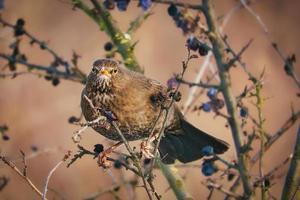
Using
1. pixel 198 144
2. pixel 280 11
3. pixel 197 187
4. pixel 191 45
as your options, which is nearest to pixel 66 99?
pixel 197 187

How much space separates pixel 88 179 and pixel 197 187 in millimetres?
1264

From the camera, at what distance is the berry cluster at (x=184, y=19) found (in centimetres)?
383

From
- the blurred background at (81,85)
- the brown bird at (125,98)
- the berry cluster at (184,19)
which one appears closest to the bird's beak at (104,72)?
the brown bird at (125,98)

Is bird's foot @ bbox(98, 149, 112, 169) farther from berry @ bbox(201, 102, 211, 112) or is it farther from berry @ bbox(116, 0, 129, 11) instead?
berry @ bbox(116, 0, 129, 11)

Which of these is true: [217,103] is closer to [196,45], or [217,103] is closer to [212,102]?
[212,102]

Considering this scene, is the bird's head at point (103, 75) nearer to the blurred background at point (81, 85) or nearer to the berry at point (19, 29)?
the berry at point (19, 29)

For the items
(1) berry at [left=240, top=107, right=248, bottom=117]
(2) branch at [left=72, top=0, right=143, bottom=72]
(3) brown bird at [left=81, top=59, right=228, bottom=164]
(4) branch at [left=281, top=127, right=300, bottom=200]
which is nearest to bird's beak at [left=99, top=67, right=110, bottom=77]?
(3) brown bird at [left=81, top=59, right=228, bottom=164]

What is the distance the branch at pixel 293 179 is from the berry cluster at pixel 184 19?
0.84 m

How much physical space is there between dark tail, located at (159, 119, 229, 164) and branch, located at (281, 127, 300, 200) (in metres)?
1.17

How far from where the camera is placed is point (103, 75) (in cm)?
423

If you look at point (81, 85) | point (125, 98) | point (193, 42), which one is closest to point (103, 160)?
point (125, 98)

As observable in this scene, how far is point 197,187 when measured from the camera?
305 inches

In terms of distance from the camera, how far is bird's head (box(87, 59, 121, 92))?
4215 mm

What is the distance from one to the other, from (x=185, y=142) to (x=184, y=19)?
108cm
